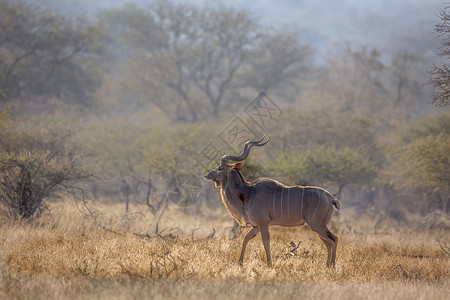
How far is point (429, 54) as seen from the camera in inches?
2960

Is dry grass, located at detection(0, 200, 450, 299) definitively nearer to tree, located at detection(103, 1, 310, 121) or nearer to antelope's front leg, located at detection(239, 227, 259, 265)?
antelope's front leg, located at detection(239, 227, 259, 265)

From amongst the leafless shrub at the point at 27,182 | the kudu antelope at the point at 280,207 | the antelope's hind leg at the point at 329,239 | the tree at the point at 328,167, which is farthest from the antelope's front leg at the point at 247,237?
the tree at the point at 328,167

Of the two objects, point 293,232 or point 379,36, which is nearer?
point 293,232

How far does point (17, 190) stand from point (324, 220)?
6.97 m

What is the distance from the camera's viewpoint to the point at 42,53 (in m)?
31.6

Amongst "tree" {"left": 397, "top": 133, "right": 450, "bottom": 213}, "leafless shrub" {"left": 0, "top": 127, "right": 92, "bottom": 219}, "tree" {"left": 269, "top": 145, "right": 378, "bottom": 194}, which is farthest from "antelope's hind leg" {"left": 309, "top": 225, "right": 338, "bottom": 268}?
"tree" {"left": 269, "top": 145, "right": 378, "bottom": 194}

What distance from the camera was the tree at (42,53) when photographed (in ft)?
96.6

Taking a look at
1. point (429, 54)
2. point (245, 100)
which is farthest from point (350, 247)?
point (429, 54)

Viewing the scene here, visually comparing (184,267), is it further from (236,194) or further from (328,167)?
(328,167)

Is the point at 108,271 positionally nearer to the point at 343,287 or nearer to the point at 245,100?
the point at 343,287

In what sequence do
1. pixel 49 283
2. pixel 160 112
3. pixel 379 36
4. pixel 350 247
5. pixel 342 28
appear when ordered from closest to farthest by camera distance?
pixel 49 283, pixel 350 247, pixel 160 112, pixel 379 36, pixel 342 28

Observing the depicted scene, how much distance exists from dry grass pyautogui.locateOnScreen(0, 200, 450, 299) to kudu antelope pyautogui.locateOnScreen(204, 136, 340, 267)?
490 millimetres

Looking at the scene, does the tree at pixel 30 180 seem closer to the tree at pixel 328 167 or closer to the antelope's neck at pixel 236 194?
the antelope's neck at pixel 236 194

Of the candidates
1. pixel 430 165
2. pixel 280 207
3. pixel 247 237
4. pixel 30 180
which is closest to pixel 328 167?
pixel 430 165
